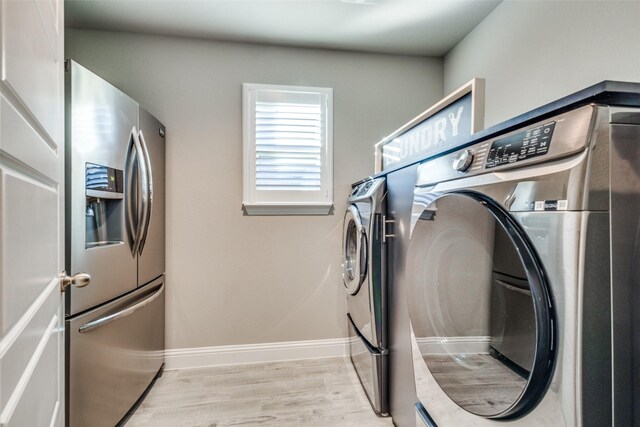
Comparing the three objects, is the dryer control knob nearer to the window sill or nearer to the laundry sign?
the laundry sign

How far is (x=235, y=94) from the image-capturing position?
2.37m

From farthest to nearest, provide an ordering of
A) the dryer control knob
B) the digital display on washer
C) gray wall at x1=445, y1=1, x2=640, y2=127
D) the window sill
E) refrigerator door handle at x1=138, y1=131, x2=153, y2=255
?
the window sill, refrigerator door handle at x1=138, y1=131, x2=153, y2=255, gray wall at x1=445, y1=1, x2=640, y2=127, the dryer control knob, the digital display on washer

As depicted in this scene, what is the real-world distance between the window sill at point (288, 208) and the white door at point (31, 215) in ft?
4.83

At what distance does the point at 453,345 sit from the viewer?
3.24ft

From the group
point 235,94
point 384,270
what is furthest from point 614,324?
point 235,94

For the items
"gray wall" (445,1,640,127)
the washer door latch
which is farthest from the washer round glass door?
"gray wall" (445,1,640,127)

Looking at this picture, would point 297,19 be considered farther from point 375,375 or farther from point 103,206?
point 375,375

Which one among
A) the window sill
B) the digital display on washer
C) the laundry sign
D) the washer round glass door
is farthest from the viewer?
the window sill

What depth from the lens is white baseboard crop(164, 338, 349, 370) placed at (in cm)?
230

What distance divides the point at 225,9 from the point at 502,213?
6.99ft

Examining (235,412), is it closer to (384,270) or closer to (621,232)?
(384,270)

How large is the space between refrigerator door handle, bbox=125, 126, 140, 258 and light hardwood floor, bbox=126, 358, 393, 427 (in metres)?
0.97

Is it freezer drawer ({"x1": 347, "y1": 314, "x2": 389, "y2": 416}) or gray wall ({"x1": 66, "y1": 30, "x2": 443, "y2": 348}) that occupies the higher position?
gray wall ({"x1": 66, "y1": 30, "x2": 443, "y2": 348})

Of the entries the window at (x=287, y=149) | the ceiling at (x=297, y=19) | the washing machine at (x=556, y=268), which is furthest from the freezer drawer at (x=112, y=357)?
the ceiling at (x=297, y=19)
